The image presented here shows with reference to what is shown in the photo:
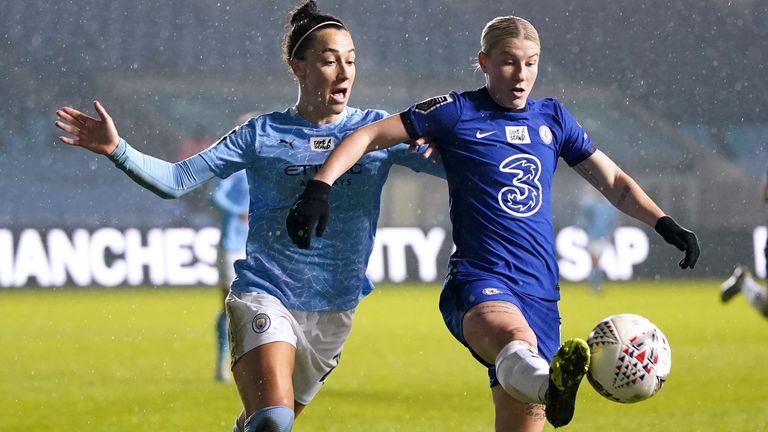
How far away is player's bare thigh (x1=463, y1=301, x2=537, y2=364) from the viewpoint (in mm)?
3736

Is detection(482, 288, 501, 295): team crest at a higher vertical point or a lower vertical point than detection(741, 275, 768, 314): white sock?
higher

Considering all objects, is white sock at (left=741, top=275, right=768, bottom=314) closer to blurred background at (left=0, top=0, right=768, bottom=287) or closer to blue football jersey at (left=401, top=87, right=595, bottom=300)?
blue football jersey at (left=401, top=87, right=595, bottom=300)

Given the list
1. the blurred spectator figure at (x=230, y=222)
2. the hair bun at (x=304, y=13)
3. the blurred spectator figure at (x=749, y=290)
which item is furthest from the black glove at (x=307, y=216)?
the blurred spectator figure at (x=749, y=290)

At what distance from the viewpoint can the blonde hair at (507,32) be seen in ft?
→ 13.7

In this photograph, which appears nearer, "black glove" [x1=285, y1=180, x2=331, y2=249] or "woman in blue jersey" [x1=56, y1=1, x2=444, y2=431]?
"black glove" [x1=285, y1=180, x2=331, y2=249]

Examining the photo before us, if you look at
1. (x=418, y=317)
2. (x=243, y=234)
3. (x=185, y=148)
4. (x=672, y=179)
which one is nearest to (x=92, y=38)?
(x=185, y=148)

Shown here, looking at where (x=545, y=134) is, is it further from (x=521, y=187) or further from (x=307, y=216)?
(x=307, y=216)

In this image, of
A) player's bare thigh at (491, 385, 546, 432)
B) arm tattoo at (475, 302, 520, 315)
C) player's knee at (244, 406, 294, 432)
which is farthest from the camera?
player's bare thigh at (491, 385, 546, 432)

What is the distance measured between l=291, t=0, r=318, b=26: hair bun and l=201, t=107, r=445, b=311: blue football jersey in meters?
0.44

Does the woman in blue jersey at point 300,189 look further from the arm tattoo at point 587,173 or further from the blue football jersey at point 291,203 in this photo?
the arm tattoo at point 587,173

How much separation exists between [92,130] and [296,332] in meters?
1.03

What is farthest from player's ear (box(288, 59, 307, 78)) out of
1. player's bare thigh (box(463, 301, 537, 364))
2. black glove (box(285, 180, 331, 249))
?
player's bare thigh (box(463, 301, 537, 364))

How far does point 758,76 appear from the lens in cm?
3089

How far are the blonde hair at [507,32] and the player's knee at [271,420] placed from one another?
4.76 ft
